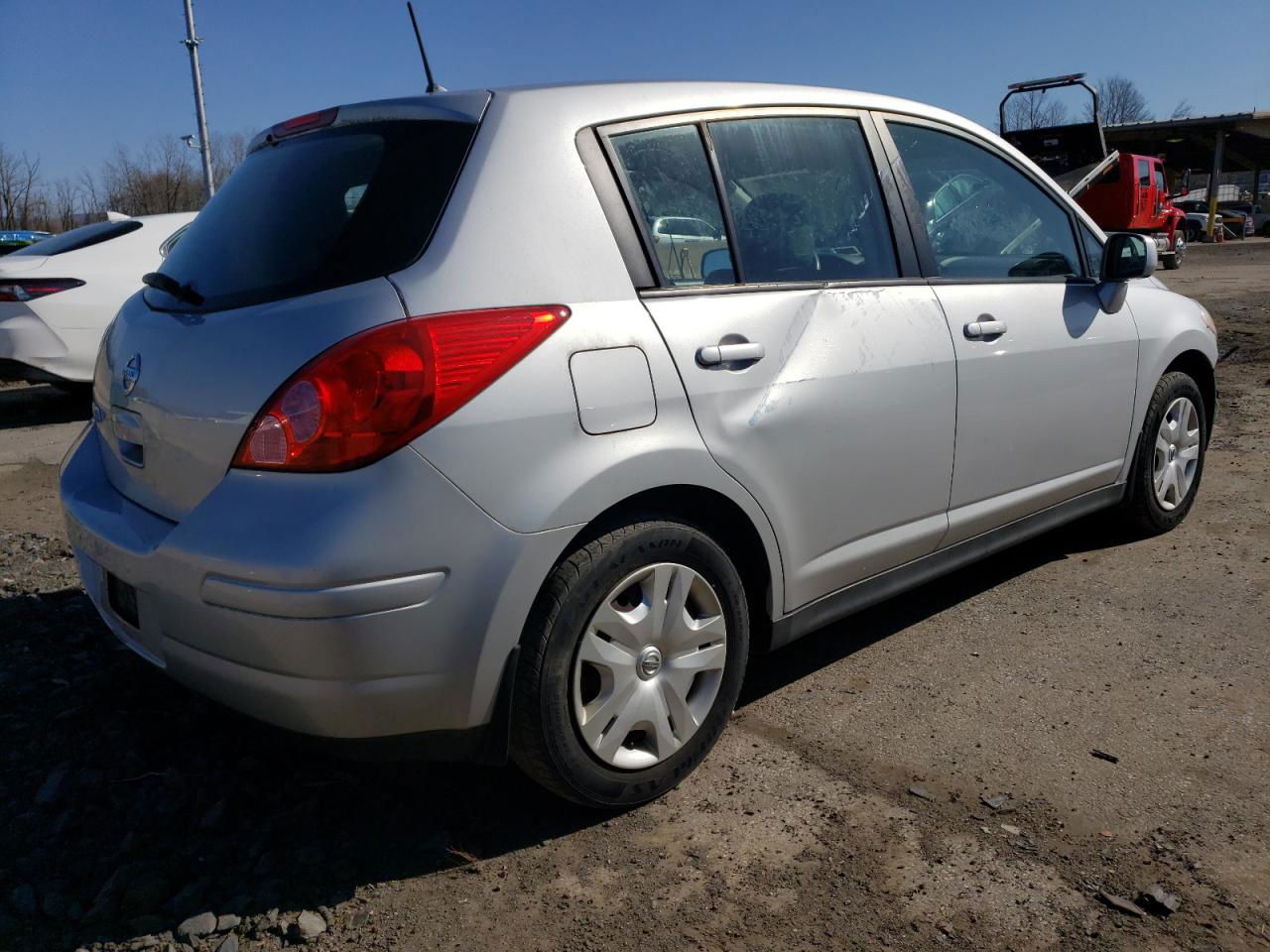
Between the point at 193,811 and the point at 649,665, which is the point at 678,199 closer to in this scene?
the point at 649,665

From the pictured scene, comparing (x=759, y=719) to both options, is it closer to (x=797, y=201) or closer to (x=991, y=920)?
(x=991, y=920)

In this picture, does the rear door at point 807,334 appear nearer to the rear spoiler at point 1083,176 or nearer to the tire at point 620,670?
the tire at point 620,670

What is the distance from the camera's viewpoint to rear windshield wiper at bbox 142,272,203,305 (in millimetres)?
2645

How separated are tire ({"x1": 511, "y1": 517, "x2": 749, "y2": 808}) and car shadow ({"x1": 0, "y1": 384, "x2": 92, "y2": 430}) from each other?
6849 millimetres

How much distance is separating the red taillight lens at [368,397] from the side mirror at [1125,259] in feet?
9.10

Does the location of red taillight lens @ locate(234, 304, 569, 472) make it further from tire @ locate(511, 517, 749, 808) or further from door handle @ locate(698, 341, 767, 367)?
door handle @ locate(698, 341, 767, 367)

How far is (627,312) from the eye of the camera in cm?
A: 249

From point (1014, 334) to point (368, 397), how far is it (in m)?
2.29

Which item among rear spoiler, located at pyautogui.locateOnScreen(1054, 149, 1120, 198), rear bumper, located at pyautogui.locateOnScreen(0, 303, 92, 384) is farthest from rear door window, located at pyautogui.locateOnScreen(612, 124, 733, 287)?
rear spoiler, located at pyautogui.locateOnScreen(1054, 149, 1120, 198)

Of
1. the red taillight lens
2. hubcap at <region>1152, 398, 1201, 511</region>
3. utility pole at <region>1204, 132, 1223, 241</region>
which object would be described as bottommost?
utility pole at <region>1204, 132, 1223, 241</region>

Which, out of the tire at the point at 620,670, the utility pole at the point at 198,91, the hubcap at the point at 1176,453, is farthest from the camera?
the utility pole at the point at 198,91

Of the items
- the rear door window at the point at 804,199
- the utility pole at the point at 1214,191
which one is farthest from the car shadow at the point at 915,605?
the utility pole at the point at 1214,191

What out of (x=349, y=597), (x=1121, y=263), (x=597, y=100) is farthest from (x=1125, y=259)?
(x=349, y=597)

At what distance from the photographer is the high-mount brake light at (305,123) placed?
2.78 m
